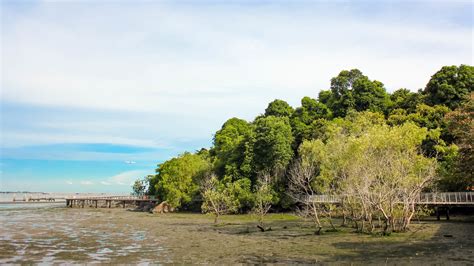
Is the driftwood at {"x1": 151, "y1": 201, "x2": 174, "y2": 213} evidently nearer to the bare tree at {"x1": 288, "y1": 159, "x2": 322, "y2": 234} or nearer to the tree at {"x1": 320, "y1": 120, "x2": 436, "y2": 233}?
the bare tree at {"x1": 288, "y1": 159, "x2": 322, "y2": 234}

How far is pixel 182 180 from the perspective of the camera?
7550cm

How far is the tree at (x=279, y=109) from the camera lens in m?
87.1

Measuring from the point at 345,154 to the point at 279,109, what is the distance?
5396cm

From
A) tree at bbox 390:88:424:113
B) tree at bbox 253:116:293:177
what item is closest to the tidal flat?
tree at bbox 253:116:293:177

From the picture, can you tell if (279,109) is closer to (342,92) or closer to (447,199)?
(342,92)

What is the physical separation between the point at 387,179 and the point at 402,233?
5.22 m

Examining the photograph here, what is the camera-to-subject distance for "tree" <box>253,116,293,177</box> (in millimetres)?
63406

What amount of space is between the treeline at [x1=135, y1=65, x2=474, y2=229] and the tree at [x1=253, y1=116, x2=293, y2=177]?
170 mm

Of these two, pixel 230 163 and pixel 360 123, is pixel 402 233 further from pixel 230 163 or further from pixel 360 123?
pixel 230 163

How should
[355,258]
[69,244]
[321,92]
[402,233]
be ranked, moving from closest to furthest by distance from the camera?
[355,258] < [69,244] < [402,233] < [321,92]

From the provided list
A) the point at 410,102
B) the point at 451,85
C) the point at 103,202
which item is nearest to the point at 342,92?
the point at 410,102

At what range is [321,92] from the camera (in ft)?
306

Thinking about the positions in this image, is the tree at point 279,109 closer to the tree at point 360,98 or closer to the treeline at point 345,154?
the treeline at point 345,154

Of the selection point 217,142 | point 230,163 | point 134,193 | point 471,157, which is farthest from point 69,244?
point 134,193
